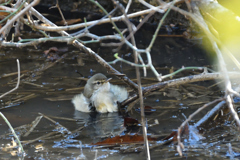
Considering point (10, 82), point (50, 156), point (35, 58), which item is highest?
point (35, 58)

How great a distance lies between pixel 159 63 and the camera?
7605 mm

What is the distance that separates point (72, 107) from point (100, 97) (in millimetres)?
512

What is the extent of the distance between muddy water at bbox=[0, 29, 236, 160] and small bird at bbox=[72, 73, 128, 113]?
0.14 m

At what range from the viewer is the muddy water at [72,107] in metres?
4.28

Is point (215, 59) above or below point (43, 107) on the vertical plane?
above

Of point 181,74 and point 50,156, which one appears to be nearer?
point 50,156

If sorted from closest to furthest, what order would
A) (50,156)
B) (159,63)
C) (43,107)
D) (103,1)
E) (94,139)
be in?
(50,156)
(94,139)
(43,107)
(159,63)
(103,1)

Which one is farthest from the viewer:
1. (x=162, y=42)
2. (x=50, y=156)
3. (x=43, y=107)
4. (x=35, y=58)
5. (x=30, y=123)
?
(x=162, y=42)

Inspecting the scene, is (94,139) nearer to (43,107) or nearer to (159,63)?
(43,107)

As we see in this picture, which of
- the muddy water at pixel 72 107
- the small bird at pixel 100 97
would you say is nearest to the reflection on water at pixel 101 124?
the muddy water at pixel 72 107

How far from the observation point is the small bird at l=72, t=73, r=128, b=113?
19.3 ft

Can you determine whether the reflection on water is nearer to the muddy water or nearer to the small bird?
the muddy water

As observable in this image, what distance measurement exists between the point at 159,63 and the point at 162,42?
5.31 feet

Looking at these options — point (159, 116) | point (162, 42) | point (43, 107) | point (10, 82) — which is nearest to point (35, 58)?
point (10, 82)
